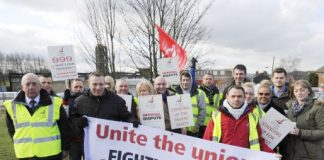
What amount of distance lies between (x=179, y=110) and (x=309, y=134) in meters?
2.02

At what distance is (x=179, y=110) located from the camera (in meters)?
5.25

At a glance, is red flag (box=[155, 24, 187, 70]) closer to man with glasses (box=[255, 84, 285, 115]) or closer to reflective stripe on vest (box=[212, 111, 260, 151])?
man with glasses (box=[255, 84, 285, 115])

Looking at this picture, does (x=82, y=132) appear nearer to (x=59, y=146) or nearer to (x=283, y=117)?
(x=59, y=146)

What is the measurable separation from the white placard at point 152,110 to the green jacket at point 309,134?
198 centimetres

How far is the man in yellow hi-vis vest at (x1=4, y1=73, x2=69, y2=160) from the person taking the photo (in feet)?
13.7

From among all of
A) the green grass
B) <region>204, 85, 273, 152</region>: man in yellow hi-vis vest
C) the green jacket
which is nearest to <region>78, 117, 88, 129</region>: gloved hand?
<region>204, 85, 273, 152</region>: man in yellow hi-vis vest

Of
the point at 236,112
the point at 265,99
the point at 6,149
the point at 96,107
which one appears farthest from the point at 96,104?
the point at 6,149

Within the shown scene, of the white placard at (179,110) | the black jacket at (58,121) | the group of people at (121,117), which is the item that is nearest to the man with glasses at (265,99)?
the group of people at (121,117)

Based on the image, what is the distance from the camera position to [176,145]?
4.59 m

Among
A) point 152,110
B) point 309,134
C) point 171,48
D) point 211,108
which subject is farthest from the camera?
point 171,48

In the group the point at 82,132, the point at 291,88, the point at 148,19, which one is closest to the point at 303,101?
the point at 291,88

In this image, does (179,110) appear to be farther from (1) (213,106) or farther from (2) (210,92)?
(2) (210,92)

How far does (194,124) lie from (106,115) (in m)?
1.91

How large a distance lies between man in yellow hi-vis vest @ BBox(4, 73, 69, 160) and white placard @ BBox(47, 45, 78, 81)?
2.47 meters
